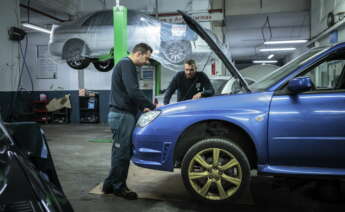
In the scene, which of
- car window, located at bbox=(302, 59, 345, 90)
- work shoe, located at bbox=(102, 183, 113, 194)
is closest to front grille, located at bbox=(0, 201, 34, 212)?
work shoe, located at bbox=(102, 183, 113, 194)

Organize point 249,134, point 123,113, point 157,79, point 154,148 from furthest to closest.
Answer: point 157,79
point 123,113
point 154,148
point 249,134

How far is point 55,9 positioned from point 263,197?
1003cm

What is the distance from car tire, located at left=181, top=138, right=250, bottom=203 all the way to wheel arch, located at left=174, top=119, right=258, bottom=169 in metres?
0.10

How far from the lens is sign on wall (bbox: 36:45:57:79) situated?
11062 millimetres

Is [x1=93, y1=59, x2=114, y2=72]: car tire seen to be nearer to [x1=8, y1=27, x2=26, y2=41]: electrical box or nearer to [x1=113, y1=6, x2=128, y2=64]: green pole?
[x1=8, y1=27, x2=26, y2=41]: electrical box

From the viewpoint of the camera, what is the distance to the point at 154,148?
2510 millimetres

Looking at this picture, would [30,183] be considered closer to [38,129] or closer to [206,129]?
→ [38,129]

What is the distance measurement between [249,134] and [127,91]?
122 centimetres

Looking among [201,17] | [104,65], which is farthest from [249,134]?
[201,17]

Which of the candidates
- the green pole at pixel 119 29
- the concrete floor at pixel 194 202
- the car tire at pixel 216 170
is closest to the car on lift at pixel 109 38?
the green pole at pixel 119 29

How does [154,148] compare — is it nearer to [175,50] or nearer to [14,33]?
[175,50]

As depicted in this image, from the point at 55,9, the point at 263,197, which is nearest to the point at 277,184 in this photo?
the point at 263,197

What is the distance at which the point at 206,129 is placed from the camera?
8.32 feet

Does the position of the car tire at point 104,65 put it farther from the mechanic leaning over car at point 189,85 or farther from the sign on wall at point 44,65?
the mechanic leaning over car at point 189,85
